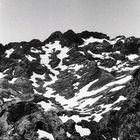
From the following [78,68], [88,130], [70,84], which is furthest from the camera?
[78,68]

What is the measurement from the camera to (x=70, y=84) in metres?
120

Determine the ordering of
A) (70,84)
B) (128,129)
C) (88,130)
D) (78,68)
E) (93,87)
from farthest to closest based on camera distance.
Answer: (78,68), (70,84), (93,87), (88,130), (128,129)

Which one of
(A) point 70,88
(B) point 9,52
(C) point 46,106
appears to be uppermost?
(B) point 9,52

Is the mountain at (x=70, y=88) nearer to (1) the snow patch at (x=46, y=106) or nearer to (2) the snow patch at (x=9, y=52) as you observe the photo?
(2) the snow patch at (x=9, y=52)

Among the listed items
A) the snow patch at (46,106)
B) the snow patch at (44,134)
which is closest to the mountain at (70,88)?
the snow patch at (44,134)

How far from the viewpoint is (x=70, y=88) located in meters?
115

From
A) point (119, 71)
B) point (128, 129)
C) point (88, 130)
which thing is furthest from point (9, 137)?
point (119, 71)

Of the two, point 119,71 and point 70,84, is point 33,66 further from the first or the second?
point 119,71

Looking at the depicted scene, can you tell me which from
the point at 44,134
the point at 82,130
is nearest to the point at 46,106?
the point at 82,130

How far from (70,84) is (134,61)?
109ft

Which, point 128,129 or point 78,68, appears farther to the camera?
point 78,68

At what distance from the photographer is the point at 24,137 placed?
2522 inches

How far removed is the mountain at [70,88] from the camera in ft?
221

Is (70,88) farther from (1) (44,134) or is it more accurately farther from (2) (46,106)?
(1) (44,134)
